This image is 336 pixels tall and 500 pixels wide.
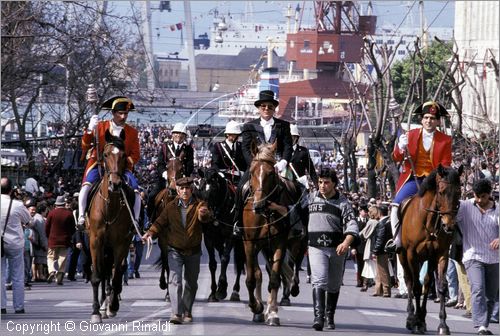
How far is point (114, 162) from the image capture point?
20.1 meters

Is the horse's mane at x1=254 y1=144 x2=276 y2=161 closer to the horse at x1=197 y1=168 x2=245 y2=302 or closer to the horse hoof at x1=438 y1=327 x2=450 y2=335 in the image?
the horse at x1=197 y1=168 x2=245 y2=302

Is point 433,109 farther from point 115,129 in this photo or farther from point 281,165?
point 115,129

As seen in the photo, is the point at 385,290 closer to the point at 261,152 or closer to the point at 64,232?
the point at 64,232

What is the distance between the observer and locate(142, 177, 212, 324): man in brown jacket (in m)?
20.0

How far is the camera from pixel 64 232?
111ft

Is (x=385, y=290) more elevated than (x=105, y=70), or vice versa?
(x=105, y=70)

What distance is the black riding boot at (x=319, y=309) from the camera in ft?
63.7

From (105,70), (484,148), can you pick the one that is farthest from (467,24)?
(484,148)

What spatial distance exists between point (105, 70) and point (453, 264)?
112 ft

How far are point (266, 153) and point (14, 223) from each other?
4.35 m

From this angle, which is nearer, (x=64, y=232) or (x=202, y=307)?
(x=202, y=307)

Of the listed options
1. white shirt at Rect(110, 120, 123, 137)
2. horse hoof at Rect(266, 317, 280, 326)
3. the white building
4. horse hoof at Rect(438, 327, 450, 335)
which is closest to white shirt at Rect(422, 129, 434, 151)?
horse hoof at Rect(438, 327, 450, 335)

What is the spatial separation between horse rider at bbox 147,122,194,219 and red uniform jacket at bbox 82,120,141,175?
6.51 feet

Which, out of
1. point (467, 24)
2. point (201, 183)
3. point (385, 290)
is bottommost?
point (385, 290)
